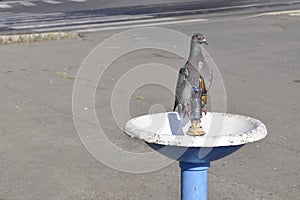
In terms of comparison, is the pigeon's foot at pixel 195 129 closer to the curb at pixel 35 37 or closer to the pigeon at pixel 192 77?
the pigeon at pixel 192 77

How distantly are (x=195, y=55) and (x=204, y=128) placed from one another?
467 mm

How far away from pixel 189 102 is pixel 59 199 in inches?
97.1

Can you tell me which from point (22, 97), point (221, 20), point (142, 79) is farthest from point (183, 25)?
point (22, 97)

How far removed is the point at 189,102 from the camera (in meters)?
4.77

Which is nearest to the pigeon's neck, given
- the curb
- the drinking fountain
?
the drinking fountain

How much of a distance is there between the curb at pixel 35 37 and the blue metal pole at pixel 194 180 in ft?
39.4

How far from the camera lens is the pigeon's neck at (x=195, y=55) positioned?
4.88 metres

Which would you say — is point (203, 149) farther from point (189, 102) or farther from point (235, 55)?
point (235, 55)

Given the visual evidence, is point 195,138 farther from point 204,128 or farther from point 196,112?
point 204,128

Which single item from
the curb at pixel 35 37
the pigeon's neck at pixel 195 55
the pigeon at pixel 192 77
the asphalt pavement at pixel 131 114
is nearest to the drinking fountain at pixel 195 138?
the pigeon at pixel 192 77

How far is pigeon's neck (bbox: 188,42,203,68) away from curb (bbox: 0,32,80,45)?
38.9 ft

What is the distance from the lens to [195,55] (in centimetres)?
493

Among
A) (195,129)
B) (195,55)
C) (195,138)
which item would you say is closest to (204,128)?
(195,129)

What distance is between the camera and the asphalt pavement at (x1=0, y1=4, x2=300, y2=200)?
281 inches
